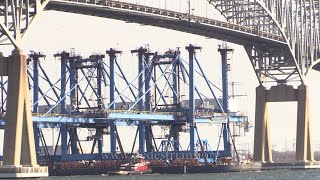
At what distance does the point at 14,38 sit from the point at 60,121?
42.5 metres

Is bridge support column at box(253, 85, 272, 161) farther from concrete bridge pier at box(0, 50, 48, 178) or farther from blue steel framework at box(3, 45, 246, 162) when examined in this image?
concrete bridge pier at box(0, 50, 48, 178)

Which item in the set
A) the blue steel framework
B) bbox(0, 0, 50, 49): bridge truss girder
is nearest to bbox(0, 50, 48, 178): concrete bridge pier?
bbox(0, 0, 50, 49): bridge truss girder

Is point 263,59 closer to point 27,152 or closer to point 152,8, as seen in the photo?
point 152,8

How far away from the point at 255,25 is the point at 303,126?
19.9m

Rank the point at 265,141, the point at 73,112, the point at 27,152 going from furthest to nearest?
the point at 265,141, the point at 73,112, the point at 27,152

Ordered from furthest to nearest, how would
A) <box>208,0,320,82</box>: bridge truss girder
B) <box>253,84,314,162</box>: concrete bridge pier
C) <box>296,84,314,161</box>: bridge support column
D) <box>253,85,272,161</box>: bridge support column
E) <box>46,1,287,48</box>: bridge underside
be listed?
<box>253,85,272,161</box>: bridge support column
<box>253,84,314,162</box>: concrete bridge pier
<box>296,84,314,161</box>: bridge support column
<box>208,0,320,82</box>: bridge truss girder
<box>46,1,287,48</box>: bridge underside

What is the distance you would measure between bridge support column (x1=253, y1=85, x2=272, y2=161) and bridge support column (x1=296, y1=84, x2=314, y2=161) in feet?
16.0

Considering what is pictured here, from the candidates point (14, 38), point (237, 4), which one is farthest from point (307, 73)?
point (14, 38)

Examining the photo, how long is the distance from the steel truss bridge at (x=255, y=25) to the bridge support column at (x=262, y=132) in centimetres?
464

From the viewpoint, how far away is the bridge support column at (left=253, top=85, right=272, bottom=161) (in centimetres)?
18550

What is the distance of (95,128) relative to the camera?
17075 centimetres

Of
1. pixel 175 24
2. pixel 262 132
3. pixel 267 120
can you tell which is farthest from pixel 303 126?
pixel 175 24

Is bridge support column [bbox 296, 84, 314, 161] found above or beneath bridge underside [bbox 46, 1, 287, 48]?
beneath

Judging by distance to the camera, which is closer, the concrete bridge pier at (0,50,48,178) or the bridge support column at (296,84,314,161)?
the concrete bridge pier at (0,50,48,178)
